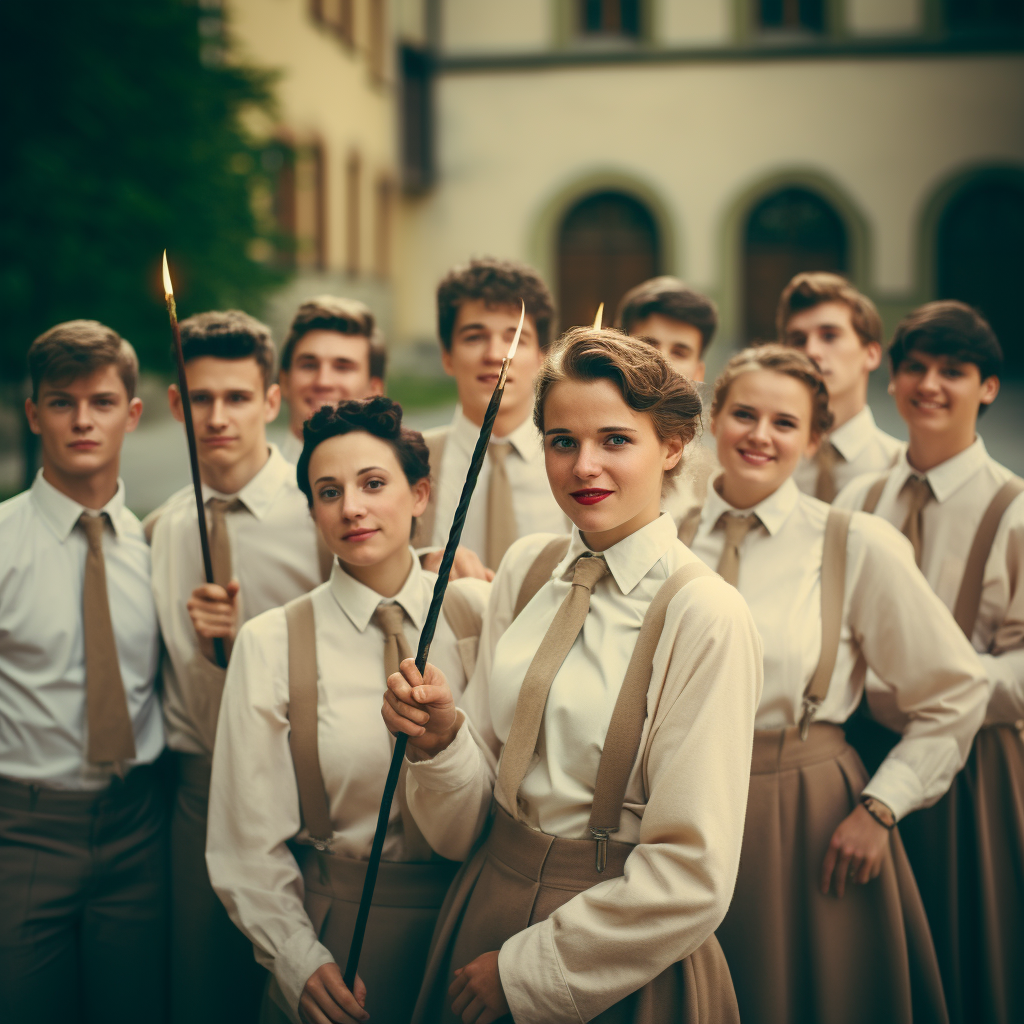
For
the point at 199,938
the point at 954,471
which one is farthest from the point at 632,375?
the point at 199,938

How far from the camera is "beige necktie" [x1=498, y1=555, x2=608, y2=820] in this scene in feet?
6.98

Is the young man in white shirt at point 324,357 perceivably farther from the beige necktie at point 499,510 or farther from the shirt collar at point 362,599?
the shirt collar at point 362,599

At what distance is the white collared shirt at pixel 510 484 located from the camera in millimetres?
3512

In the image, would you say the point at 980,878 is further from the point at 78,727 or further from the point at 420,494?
the point at 78,727

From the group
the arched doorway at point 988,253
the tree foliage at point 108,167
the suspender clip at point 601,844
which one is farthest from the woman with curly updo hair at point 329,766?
the arched doorway at point 988,253

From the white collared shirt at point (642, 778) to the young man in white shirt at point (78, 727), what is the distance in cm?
116

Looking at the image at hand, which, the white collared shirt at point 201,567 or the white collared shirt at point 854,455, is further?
the white collared shirt at point 854,455

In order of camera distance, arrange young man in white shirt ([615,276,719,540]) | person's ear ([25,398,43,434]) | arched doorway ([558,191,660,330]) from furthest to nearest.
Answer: arched doorway ([558,191,660,330]) → young man in white shirt ([615,276,719,540]) → person's ear ([25,398,43,434])

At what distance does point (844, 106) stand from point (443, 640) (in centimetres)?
1960

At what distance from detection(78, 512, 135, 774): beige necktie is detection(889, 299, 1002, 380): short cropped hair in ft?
7.80

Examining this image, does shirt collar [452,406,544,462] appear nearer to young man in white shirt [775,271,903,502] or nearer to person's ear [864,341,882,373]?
young man in white shirt [775,271,903,502]

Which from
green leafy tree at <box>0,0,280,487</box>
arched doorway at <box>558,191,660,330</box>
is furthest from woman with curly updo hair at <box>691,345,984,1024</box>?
arched doorway at <box>558,191,660,330</box>

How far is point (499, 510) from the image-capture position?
3.48 metres

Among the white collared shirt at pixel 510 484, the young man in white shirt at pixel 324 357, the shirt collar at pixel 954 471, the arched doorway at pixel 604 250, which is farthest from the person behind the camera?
the arched doorway at pixel 604 250
